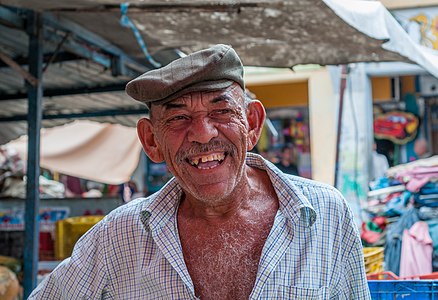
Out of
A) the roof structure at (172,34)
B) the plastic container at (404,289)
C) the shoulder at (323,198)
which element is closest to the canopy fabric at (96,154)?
the roof structure at (172,34)

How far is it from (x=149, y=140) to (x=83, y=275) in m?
0.54

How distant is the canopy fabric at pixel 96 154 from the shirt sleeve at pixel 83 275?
23.6 ft

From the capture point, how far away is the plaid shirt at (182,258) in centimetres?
197

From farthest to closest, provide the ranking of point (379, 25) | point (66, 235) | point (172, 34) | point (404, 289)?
1. point (66, 235)
2. point (172, 34)
3. point (379, 25)
4. point (404, 289)

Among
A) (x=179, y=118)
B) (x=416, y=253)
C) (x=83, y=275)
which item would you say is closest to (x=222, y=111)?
(x=179, y=118)

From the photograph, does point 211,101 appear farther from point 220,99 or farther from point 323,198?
point 323,198

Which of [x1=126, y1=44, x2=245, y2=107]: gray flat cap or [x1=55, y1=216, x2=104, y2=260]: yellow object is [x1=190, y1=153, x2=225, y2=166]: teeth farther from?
[x1=55, y1=216, x2=104, y2=260]: yellow object

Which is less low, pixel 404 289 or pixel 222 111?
pixel 222 111

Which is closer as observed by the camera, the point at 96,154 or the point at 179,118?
the point at 179,118

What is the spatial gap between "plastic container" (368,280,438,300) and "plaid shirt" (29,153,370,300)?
882 millimetres

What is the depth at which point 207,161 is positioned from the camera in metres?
1.98

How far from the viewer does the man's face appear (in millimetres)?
1979

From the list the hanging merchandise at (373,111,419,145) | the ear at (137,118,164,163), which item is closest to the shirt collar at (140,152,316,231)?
the ear at (137,118,164,163)

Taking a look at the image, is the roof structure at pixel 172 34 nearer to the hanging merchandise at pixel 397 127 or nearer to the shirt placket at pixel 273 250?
the shirt placket at pixel 273 250
